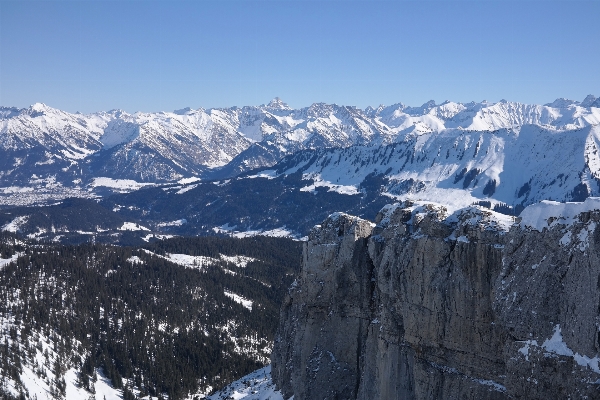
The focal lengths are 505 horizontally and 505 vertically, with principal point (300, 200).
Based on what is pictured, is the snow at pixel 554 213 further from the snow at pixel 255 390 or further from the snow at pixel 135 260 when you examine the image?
the snow at pixel 135 260

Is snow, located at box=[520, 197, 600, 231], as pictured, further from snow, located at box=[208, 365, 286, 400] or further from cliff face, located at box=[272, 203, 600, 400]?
snow, located at box=[208, 365, 286, 400]

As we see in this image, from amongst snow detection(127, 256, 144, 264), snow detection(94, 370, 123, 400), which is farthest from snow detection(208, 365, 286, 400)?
snow detection(127, 256, 144, 264)

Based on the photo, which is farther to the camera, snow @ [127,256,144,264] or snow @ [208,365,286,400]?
snow @ [127,256,144,264]

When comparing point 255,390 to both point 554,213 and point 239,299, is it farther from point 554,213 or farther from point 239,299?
point 239,299

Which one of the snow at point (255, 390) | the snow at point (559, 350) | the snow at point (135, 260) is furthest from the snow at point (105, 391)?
the snow at point (559, 350)

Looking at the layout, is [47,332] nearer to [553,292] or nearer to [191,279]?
[191,279]

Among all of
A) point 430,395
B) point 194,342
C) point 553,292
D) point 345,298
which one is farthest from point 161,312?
point 553,292

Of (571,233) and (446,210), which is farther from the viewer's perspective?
(446,210)
